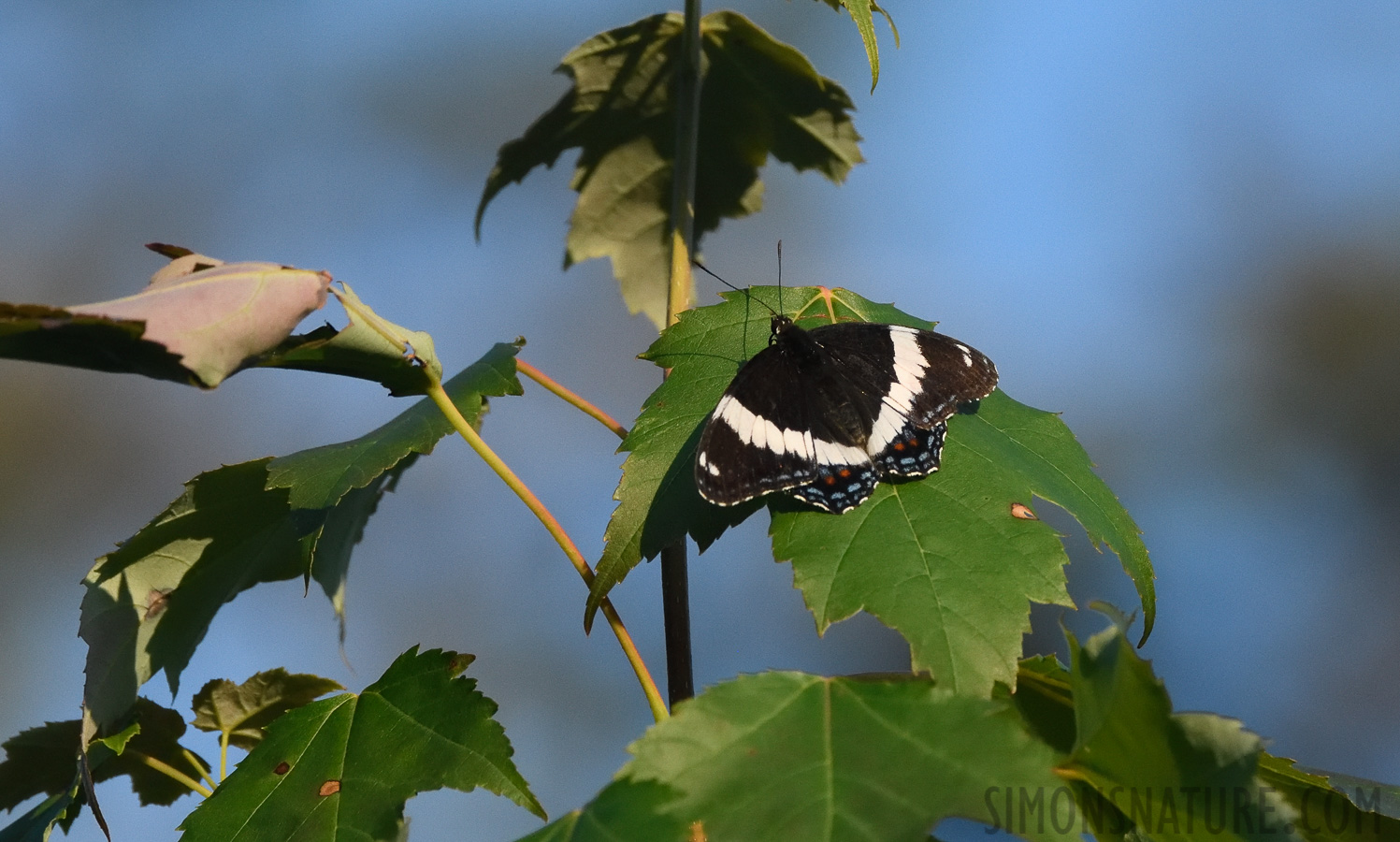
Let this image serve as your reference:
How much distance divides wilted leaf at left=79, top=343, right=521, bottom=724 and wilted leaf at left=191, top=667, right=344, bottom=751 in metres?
0.17

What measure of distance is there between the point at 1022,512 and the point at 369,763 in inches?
23.4

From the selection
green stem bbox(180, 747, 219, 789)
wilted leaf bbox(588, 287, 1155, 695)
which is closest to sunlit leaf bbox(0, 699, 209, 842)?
green stem bbox(180, 747, 219, 789)

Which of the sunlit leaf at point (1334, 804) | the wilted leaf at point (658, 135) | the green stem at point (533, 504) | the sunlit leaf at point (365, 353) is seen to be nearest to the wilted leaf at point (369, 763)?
the green stem at point (533, 504)

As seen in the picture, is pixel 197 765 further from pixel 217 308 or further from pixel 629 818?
pixel 629 818

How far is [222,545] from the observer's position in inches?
43.7

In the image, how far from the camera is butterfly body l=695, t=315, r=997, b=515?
0.90 metres

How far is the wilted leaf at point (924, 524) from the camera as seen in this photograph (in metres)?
0.77

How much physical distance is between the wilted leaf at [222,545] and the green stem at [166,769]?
236 mm

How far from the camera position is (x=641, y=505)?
898 mm

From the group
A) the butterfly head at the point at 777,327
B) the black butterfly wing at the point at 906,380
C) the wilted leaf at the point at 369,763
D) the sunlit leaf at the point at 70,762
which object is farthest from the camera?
the sunlit leaf at the point at 70,762

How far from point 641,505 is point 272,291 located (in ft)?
1.15

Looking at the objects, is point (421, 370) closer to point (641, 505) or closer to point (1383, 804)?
point (641, 505)

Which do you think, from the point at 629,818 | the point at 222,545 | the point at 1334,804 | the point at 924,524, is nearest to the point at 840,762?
the point at 629,818

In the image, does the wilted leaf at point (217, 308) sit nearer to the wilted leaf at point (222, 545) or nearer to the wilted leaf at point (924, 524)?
the wilted leaf at point (222, 545)
